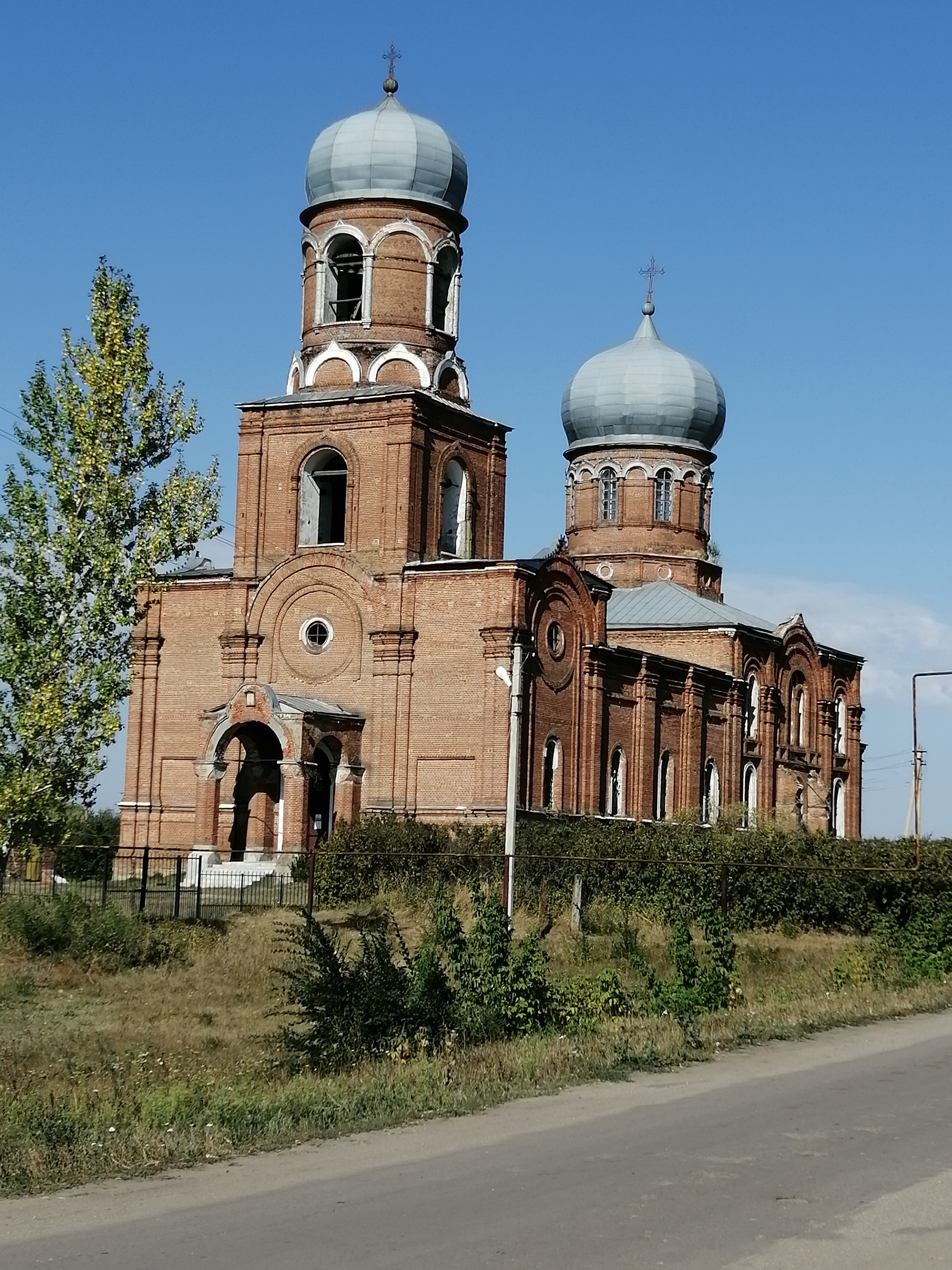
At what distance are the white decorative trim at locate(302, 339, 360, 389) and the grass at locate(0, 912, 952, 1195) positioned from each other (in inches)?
564

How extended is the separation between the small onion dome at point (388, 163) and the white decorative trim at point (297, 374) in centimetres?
332

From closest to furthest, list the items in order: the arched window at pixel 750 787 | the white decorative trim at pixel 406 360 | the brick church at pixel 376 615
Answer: the brick church at pixel 376 615 < the white decorative trim at pixel 406 360 < the arched window at pixel 750 787

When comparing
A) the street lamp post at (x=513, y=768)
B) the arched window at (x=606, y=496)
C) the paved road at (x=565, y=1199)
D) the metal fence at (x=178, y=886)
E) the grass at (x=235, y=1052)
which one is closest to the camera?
the paved road at (x=565, y=1199)

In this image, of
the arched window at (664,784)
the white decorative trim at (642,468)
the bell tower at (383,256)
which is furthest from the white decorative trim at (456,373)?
the white decorative trim at (642,468)

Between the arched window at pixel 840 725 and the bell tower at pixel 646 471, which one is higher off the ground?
the bell tower at pixel 646 471

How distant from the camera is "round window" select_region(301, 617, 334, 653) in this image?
37625 mm

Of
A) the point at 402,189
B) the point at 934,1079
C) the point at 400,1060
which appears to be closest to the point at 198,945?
the point at 400,1060

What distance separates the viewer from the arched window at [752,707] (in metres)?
47.1

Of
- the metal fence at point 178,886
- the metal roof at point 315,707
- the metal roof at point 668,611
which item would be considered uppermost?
the metal roof at point 668,611

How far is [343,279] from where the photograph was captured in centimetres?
3866

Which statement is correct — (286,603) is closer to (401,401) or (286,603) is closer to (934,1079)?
(401,401)

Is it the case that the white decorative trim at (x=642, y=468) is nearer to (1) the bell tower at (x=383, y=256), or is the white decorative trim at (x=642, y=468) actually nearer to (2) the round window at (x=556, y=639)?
(1) the bell tower at (x=383, y=256)

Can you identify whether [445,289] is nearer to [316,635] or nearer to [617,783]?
[316,635]

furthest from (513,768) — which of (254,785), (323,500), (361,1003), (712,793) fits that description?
(712,793)
